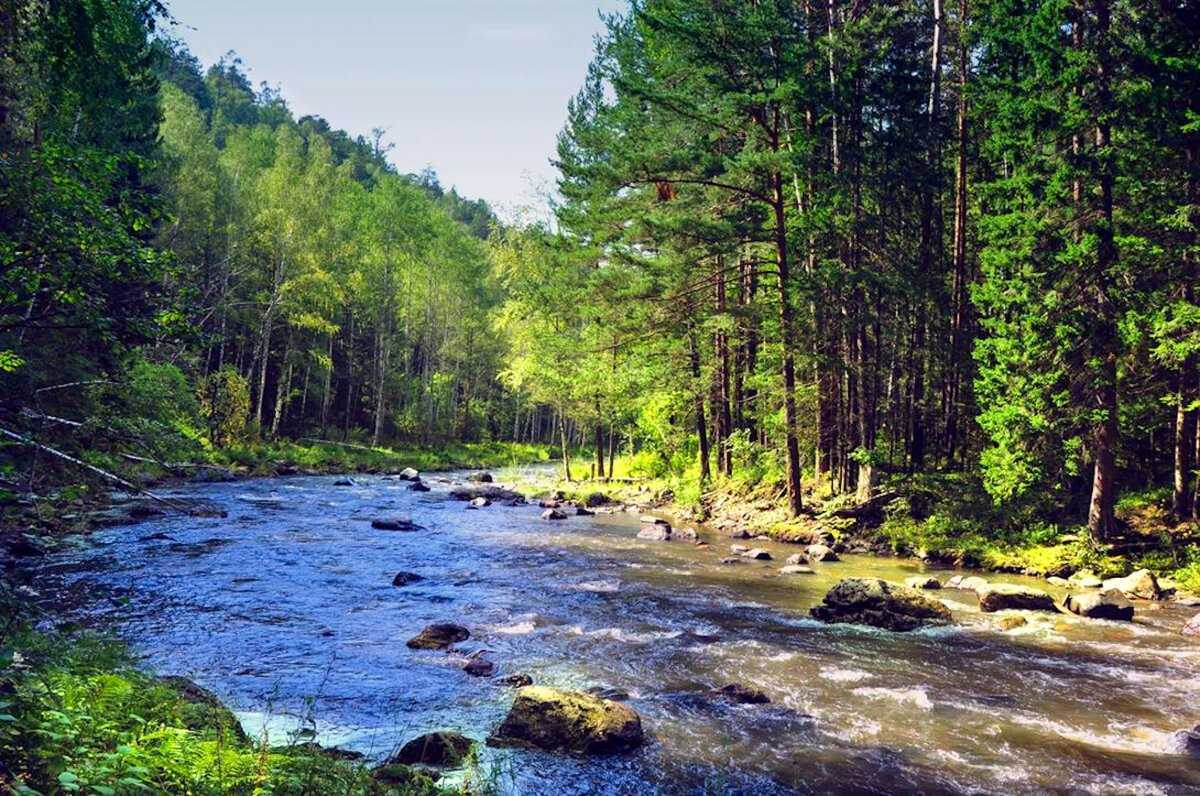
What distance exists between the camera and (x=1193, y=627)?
11.8 meters

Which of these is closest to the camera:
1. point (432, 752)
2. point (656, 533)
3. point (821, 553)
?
point (432, 752)

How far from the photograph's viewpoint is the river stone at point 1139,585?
46.1 feet

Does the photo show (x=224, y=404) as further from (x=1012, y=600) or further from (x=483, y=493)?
(x=1012, y=600)

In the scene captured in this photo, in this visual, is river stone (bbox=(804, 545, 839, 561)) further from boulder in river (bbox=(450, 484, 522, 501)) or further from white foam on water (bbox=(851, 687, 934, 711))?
boulder in river (bbox=(450, 484, 522, 501))

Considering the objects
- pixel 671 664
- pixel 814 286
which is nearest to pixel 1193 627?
pixel 671 664

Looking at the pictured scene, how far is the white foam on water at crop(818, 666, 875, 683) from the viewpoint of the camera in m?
9.38

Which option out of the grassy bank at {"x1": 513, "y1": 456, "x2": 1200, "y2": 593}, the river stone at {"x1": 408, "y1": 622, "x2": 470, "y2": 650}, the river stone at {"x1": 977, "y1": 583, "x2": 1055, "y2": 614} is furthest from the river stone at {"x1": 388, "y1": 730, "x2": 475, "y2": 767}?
the grassy bank at {"x1": 513, "y1": 456, "x2": 1200, "y2": 593}

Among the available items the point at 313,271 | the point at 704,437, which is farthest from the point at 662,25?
the point at 313,271

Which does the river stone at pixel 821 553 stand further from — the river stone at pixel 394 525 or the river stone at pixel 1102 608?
the river stone at pixel 394 525

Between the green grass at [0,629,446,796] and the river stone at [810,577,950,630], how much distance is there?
8.78 meters

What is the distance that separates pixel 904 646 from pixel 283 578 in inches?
466

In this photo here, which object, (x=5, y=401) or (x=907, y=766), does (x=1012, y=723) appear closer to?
(x=907, y=766)

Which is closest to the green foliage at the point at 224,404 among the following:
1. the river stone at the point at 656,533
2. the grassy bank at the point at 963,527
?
the river stone at the point at 656,533

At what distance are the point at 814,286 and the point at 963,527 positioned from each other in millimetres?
7947
